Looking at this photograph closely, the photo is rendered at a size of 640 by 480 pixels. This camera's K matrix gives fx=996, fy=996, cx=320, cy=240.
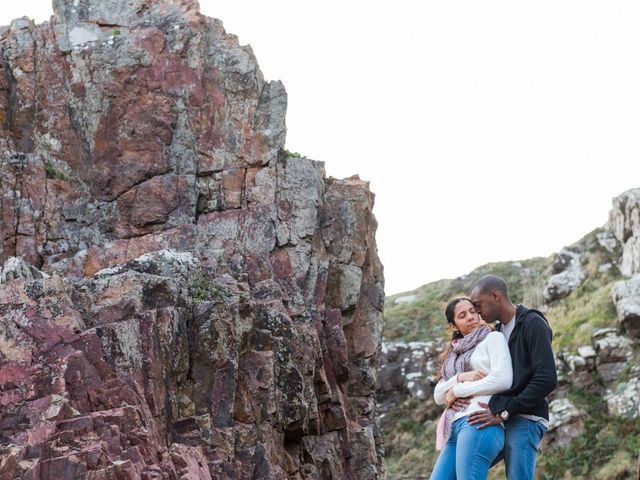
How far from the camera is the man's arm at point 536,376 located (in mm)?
9117

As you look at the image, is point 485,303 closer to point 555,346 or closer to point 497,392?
point 497,392

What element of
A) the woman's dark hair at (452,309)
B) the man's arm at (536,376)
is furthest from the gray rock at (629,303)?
the man's arm at (536,376)

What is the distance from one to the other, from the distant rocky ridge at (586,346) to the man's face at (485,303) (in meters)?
31.3

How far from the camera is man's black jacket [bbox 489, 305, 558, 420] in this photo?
9122 mm

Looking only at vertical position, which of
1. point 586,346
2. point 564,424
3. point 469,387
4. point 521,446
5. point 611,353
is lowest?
point 564,424

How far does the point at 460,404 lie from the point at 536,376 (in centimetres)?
81

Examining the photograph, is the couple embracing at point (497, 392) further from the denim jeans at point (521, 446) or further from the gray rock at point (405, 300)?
the gray rock at point (405, 300)

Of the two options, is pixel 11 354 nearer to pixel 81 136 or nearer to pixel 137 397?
pixel 137 397

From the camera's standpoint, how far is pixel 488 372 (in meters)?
9.48

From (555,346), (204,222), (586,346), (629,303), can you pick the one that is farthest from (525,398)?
(555,346)

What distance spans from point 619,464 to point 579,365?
736cm

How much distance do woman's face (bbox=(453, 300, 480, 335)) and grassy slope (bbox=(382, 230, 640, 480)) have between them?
30824 millimetres

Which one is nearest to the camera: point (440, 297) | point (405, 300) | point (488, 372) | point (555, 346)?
point (488, 372)

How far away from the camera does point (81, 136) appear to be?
1271 inches
